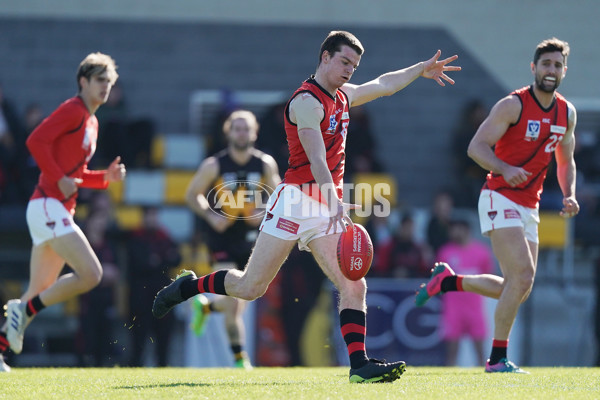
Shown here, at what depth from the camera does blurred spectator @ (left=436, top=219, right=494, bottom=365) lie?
12.2m

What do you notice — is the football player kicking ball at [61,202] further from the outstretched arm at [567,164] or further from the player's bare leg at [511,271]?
the outstretched arm at [567,164]

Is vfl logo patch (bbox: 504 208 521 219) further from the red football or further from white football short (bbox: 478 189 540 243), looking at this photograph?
the red football

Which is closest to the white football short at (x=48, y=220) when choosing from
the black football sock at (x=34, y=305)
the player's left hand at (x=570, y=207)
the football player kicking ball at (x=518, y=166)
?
the black football sock at (x=34, y=305)

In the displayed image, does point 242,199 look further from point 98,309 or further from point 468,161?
point 468,161

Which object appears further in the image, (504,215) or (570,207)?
(570,207)

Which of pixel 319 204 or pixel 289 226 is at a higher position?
pixel 319 204

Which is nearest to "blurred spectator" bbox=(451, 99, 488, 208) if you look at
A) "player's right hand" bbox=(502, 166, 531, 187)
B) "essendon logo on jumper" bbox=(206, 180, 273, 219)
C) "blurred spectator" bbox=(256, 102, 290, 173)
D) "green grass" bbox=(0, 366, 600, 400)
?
"blurred spectator" bbox=(256, 102, 290, 173)

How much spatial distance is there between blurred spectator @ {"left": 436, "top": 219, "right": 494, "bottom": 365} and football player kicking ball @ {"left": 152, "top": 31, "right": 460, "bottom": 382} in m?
5.95

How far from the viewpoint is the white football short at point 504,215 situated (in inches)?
299

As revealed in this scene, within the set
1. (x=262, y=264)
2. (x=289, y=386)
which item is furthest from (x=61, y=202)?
(x=289, y=386)

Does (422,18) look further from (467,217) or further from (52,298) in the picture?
(52,298)

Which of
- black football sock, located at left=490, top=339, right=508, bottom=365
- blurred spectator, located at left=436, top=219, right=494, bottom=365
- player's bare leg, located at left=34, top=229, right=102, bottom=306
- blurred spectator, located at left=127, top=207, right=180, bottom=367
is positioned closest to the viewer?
black football sock, located at left=490, top=339, right=508, bottom=365

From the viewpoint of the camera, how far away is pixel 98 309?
39.3ft

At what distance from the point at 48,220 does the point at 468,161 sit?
27.8ft
